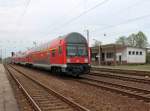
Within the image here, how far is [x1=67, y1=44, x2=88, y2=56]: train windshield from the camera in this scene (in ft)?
71.0

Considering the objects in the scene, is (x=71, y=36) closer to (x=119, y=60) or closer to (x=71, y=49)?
(x=71, y=49)

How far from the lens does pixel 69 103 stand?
33.8ft

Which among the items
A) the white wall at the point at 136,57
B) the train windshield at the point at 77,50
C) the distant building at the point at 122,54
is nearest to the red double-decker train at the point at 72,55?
the train windshield at the point at 77,50

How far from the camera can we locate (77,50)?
22.0 metres

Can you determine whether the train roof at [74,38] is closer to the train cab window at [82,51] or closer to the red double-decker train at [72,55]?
the red double-decker train at [72,55]

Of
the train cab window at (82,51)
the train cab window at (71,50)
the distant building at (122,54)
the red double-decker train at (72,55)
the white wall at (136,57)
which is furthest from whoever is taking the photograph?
the white wall at (136,57)

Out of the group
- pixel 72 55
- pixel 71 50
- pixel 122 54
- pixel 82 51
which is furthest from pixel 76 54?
pixel 122 54

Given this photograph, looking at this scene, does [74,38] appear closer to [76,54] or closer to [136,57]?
[76,54]

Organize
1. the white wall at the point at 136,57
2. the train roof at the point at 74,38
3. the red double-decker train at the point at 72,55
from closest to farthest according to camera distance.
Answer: the red double-decker train at the point at 72,55 < the train roof at the point at 74,38 < the white wall at the point at 136,57

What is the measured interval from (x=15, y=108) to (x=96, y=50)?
55181mm

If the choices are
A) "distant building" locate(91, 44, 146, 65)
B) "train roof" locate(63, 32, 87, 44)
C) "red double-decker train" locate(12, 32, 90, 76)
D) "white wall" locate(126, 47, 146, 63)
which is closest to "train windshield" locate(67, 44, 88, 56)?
"red double-decker train" locate(12, 32, 90, 76)

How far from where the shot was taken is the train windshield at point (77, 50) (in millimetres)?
21641

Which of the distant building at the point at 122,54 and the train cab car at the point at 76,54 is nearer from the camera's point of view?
the train cab car at the point at 76,54

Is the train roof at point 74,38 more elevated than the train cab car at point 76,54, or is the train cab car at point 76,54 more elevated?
the train roof at point 74,38
